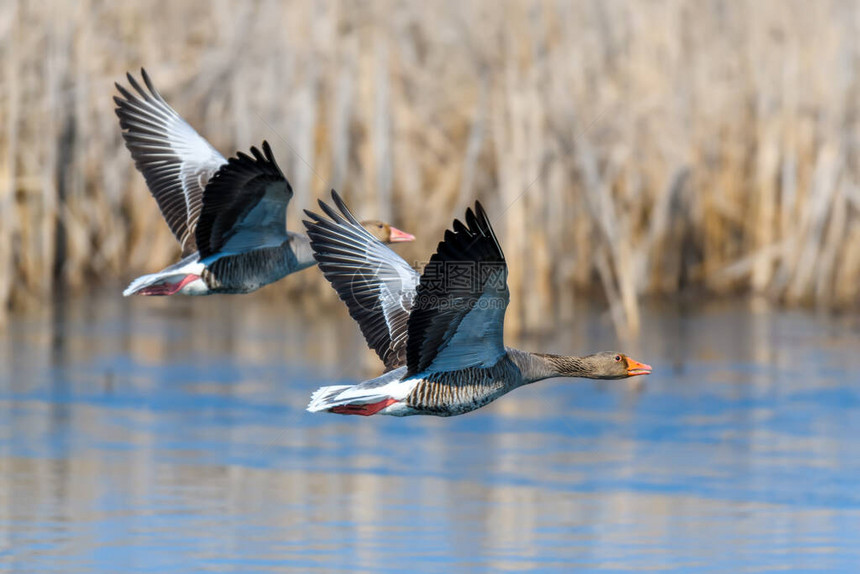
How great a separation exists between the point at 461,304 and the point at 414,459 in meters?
7.57

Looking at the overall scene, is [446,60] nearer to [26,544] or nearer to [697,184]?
[697,184]

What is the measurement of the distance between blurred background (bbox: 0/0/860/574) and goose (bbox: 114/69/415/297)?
3.46 metres

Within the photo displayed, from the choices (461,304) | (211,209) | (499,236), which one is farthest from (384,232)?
(499,236)

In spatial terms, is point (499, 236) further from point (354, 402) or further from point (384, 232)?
point (354, 402)

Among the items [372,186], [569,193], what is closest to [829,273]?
[569,193]

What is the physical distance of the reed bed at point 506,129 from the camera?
21.9 metres

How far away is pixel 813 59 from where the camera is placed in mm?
24172

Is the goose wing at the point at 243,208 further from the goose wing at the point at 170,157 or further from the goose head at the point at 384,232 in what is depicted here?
the goose head at the point at 384,232

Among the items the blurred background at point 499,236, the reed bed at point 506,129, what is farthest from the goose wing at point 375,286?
the reed bed at point 506,129

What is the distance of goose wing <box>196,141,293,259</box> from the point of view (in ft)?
34.5

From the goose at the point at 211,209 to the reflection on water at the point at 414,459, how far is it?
255cm

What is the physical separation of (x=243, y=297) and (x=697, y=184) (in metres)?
9.53

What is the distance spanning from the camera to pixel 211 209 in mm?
Result: 10938

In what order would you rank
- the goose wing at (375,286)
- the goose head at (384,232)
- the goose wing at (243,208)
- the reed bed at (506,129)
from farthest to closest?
the reed bed at (506,129) → the goose head at (384,232) → the goose wing at (243,208) → the goose wing at (375,286)
